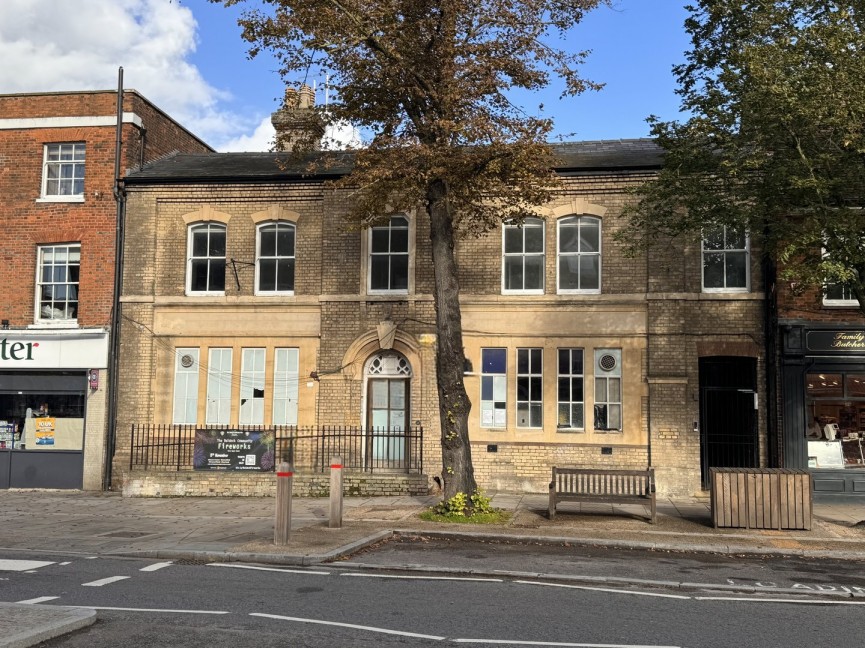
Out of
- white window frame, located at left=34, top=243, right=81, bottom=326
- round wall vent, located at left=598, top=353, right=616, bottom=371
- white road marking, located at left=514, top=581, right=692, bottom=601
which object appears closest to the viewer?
white road marking, located at left=514, top=581, right=692, bottom=601

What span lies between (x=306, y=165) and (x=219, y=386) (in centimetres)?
550

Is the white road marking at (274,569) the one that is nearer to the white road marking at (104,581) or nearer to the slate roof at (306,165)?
the white road marking at (104,581)

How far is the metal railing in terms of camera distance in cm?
1819

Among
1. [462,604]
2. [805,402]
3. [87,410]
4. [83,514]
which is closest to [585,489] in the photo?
[805,402]

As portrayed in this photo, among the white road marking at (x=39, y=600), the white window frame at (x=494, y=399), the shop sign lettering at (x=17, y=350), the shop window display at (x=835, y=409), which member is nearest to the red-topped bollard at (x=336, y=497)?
the white road marking at (x=39, y=600)

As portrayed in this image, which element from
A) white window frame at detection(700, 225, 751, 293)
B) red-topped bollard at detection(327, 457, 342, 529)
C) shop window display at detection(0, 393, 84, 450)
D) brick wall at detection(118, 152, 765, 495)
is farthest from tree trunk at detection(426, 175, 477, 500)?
shop window display at detection(0, 393, 84, 450)

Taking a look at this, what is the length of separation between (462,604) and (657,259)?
1150 centimetres

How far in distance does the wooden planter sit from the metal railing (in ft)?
22.6

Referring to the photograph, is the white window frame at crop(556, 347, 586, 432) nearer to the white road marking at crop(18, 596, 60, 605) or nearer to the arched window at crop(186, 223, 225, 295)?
the arched window at crop(186, 223, 225, 295)

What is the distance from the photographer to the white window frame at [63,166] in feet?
66.1

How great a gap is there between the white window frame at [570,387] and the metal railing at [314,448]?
3029 mm

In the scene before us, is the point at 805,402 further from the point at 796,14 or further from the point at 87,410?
the point at 87,410

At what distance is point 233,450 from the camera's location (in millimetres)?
18141

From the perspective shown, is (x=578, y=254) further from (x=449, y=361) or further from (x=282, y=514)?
(x=282, y=514)
